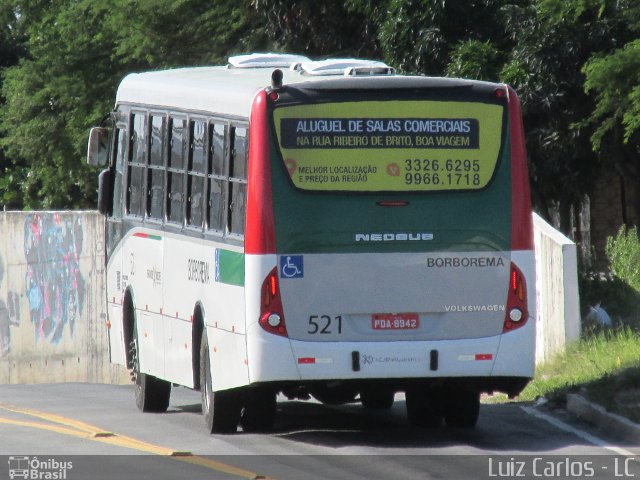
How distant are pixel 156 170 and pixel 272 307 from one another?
319 cm

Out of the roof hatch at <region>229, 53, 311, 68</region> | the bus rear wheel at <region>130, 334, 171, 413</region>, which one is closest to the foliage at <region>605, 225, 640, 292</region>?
the bus rear wheel at <region>130, 334, 171, 413</region>

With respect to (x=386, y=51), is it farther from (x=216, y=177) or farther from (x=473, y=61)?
(x=216, y=177)

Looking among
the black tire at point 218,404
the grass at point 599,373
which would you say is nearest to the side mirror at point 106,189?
the black tire at point 218,404

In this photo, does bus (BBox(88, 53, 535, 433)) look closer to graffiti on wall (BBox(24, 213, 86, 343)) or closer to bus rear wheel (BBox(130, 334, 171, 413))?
bus rear wheel (BBox(130, 334, 171, 413))

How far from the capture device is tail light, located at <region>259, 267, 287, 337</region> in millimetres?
11531

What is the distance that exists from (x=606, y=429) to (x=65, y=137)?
25999mm

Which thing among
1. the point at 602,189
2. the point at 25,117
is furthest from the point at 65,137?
the point at 602,189

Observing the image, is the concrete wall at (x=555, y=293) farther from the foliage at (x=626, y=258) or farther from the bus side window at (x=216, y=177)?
the bus side window at (x=216, y=177)

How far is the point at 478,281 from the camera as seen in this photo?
11.8m

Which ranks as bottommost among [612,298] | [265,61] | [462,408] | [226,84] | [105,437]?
[105,437]

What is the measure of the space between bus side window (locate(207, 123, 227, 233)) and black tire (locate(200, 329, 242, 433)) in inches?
40.1

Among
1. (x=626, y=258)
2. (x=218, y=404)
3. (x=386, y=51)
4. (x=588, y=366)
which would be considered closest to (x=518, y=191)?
(x=218, y=404)

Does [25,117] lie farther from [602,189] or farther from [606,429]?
[606,429]

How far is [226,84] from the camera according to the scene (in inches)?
504
